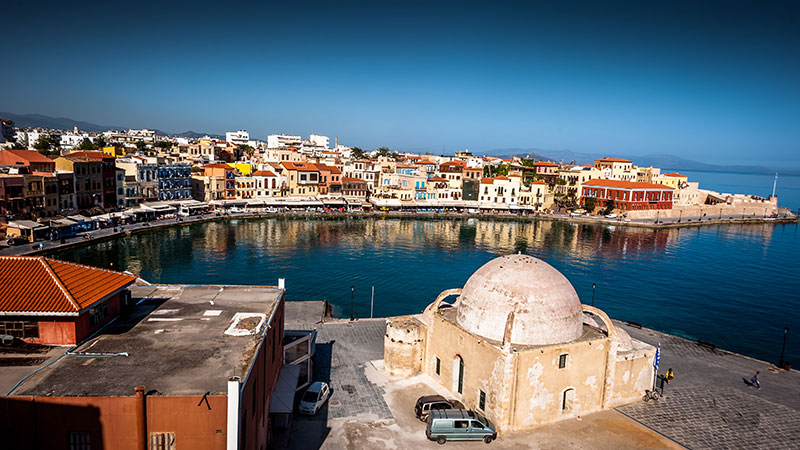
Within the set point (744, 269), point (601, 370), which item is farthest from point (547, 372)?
point (744, 269)

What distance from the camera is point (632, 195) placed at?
9112 centimetres

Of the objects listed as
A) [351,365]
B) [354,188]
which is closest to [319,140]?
[354,188]

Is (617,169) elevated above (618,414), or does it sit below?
above

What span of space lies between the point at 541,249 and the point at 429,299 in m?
29.0

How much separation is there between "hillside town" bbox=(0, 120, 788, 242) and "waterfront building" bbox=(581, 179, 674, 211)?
201mm

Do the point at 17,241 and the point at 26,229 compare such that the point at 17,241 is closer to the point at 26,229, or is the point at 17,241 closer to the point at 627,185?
the point at 26,229

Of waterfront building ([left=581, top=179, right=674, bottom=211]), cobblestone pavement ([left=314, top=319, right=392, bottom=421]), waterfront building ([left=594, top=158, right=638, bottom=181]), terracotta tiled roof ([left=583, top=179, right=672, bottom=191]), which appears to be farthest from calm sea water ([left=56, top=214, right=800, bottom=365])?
waterfront building ([left=594, top=158, right=638, bottom=181])

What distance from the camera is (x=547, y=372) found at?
16.8m

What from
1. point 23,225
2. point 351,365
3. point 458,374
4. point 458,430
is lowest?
point 351,365

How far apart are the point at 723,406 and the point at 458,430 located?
37.8 feet

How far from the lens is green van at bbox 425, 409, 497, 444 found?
15.7 metres

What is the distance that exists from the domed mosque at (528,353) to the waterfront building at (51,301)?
36.6 feet

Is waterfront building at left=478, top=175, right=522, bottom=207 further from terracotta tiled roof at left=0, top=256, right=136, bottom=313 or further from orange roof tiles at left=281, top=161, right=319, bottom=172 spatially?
terracotta tiled roof at left=0, top=256, right=136, bottom=313

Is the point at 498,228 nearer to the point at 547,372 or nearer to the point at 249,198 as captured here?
the point at 249,198
